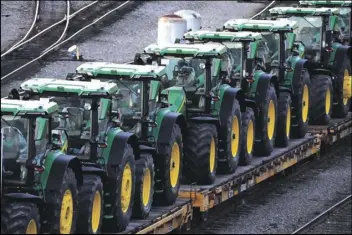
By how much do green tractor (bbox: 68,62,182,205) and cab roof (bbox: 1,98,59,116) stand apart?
2821 mm

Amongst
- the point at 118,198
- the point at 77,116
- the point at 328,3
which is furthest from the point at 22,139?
the point at 328,3

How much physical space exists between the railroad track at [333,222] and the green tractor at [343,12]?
7051 millimetres

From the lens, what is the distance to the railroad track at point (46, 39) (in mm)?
36250

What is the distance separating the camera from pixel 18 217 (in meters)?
16.9

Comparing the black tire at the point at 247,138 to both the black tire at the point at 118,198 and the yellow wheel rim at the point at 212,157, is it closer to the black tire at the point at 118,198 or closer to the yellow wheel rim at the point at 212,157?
the yellow wheel rim at the point at 212,157

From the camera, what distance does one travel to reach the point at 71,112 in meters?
19.7

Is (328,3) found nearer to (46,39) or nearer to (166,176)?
(46,39)

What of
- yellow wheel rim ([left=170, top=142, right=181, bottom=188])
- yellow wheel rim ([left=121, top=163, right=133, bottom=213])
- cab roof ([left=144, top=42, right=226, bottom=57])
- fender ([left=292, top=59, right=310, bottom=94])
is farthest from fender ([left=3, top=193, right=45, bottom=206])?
fender ([left=292, top=59, right=310, bottom=94])

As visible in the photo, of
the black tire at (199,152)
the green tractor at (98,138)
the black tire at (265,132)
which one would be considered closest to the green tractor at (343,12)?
the black tire at (265,132)

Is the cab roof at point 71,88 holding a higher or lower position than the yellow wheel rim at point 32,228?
higher

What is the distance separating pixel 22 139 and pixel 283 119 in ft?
32.1

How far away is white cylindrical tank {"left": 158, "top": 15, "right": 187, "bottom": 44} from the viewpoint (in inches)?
1151

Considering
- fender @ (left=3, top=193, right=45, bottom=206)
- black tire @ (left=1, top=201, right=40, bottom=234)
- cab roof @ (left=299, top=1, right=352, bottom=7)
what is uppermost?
cab roof @ (left=299, top=1, right=352, bottom=7)

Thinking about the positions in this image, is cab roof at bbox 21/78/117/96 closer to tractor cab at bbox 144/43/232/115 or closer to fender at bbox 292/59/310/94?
tractor cab at bbox 144/43/232/115
